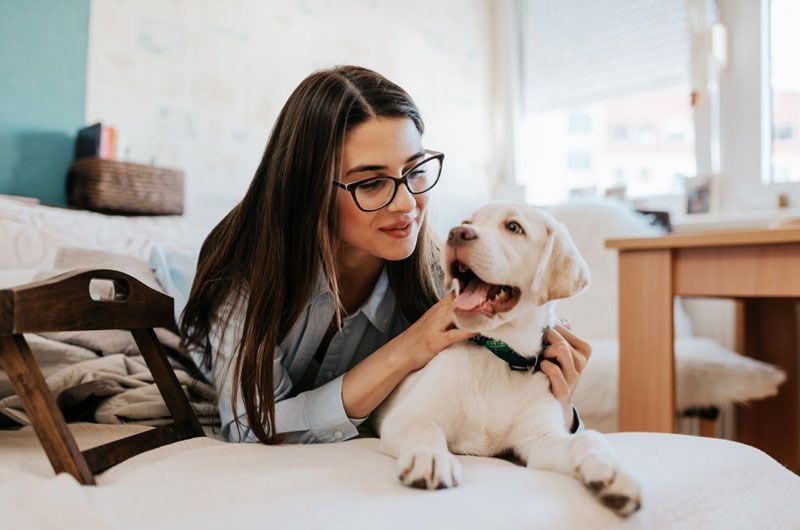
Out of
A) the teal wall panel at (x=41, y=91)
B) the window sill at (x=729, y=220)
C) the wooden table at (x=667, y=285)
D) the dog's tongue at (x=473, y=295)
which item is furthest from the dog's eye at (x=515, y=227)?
the window sill at (x=729, y=220)

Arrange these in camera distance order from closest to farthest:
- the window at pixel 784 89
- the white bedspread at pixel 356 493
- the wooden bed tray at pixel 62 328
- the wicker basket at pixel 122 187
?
the white bedspread at pixel 356 493, the wooden bed tray at pixel 62 328, the wicker basket at pixel 122 187, the window at pixel 784 89

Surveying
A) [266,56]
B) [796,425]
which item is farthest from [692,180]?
[266,56]

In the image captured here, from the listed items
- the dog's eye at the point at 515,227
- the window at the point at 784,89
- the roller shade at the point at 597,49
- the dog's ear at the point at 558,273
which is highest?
the roller shade at the point at 597,49

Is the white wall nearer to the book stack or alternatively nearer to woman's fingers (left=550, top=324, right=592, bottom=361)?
the book stack

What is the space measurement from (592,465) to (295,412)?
0.56 m

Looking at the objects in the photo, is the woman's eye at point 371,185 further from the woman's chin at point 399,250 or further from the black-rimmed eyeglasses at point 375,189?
the woman's chin at point 399,250

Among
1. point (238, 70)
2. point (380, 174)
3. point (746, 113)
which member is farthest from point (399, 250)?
point (746, 113)

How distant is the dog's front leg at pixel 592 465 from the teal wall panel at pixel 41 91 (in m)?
1.97

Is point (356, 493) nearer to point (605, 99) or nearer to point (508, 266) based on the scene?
point (508, 266)

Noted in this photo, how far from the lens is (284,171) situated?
1.16 m

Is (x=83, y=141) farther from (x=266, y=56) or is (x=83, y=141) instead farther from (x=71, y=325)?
(x=71, y=325)

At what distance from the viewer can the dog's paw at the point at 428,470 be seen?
0.76 metres

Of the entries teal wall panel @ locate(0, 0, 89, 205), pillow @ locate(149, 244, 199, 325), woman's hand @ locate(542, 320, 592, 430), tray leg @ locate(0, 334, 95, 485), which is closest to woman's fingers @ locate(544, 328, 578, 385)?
woman's hand @ locate(542, 320, 592, 430)

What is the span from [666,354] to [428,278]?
2.17 feet
